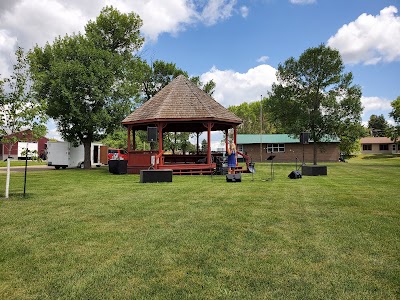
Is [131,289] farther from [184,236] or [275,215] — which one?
[275,215]

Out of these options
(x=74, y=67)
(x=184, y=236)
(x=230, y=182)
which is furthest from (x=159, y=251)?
(x=74, y=67)

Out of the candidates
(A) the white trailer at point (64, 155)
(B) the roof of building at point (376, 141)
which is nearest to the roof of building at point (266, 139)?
(A) the white trailer at point (64, 155)

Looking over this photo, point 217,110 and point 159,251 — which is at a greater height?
point 217,110

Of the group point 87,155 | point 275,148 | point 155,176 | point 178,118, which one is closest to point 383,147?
point 275,148

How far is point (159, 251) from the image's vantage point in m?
5.06

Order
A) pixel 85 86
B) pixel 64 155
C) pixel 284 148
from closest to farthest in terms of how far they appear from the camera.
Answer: pixel 85 86 → pixel 64 155 → pixel 284 148

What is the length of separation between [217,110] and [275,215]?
15869mm

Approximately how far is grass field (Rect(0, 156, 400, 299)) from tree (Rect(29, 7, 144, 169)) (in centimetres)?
1905

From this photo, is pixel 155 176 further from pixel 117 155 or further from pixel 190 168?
pixel 117 155

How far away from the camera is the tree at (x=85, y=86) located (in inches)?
1052

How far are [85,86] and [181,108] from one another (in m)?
9.86

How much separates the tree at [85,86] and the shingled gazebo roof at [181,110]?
5457mm

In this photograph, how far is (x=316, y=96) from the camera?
121 ft

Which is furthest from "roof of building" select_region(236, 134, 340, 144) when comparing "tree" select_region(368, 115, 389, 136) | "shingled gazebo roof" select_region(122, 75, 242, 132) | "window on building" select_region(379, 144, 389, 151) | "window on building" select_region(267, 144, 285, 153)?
"tree" select_region(368, 115, 389, 136)
